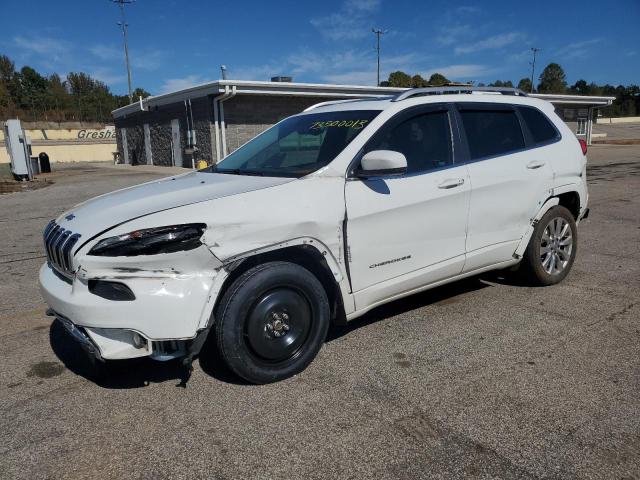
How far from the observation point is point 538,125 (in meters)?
4.84

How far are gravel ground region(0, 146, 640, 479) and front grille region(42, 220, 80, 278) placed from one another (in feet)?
2.63

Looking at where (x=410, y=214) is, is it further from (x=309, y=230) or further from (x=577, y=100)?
(x=577, y=100)

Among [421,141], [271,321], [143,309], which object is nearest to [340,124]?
[421,141]

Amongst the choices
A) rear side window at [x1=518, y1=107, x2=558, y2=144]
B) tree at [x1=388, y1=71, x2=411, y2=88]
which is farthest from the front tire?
tree at [x1=388, y1=71, x2=411, y2=88]

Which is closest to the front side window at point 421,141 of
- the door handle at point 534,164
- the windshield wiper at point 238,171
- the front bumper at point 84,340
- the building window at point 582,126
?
the windshield wiper at point 238,171

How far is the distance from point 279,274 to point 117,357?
1.03 metres

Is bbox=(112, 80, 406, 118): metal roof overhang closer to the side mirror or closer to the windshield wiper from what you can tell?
the windshield wiper

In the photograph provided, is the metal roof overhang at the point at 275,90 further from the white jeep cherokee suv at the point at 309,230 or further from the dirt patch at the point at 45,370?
the dirt patch at the point at 45,370

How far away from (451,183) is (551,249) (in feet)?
5.46

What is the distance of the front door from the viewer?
11.4 feet

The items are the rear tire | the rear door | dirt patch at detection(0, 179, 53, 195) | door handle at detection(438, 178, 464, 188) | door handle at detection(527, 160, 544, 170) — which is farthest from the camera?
dirt patch at detection(0, 179, 53, 195)

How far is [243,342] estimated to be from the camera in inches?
121

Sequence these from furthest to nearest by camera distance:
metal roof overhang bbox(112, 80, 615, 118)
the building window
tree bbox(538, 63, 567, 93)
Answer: tree bbox(538, 63, 567, 93) → the building window → metal roof overhang bbox(112, 80, 615, 118)

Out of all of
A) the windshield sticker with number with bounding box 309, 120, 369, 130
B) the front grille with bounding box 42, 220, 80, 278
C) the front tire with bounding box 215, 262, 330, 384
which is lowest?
the front tire with bounding box 215, 262, 330, 384
